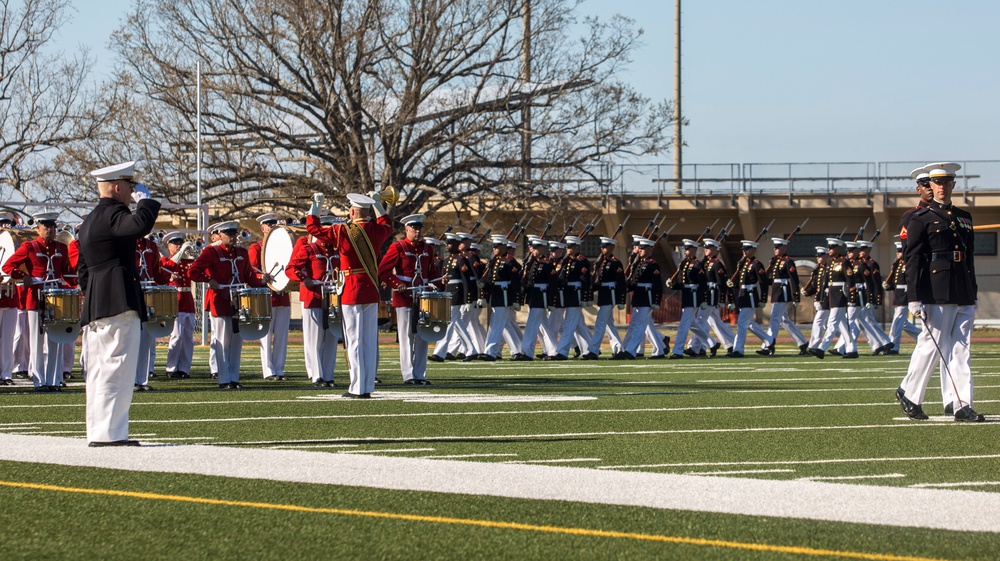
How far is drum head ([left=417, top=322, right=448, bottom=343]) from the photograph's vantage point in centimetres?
1467

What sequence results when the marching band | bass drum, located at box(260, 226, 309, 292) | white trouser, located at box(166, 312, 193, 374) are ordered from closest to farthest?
the marching band → bass drum, located at box(260, 226, 309, 292) → white trouser, located at box(166, 312, 193, 374)

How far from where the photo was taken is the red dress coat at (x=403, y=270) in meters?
14.6

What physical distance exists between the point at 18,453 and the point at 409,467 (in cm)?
235

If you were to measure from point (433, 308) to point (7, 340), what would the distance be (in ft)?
15.6

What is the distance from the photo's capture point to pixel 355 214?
42.5 feet

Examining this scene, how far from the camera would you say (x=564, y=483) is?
22.8 ft

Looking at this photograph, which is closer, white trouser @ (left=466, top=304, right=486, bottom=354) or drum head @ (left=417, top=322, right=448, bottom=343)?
drum head @ (left=417, top=322, right=448, bottom=343)

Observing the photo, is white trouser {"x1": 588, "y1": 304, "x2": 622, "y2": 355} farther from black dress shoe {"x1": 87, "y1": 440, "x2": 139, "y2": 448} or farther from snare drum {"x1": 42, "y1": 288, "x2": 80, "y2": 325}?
black dress shoe {"x1": 87, "y1": 440, "x2": 139, "y2": 448}

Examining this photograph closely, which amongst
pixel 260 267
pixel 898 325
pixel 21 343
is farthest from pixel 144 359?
pixel 898 325

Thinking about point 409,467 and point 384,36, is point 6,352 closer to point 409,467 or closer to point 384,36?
point 409,467

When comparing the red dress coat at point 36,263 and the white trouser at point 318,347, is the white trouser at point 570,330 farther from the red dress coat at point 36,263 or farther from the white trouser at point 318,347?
the red dress coat at point 36,263

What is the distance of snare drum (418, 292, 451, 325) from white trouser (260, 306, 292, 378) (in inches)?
78.2

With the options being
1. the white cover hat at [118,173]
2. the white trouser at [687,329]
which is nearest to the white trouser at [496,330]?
the white trouser at [687,329]

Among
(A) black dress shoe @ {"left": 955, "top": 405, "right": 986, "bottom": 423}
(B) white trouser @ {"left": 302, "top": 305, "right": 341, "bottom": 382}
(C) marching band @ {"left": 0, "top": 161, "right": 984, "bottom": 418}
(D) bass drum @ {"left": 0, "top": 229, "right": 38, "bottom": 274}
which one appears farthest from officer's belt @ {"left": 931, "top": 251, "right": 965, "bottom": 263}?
(D) bass drum @ {"left": 0, "top": 229, "right": 38, "bottom": 274}
